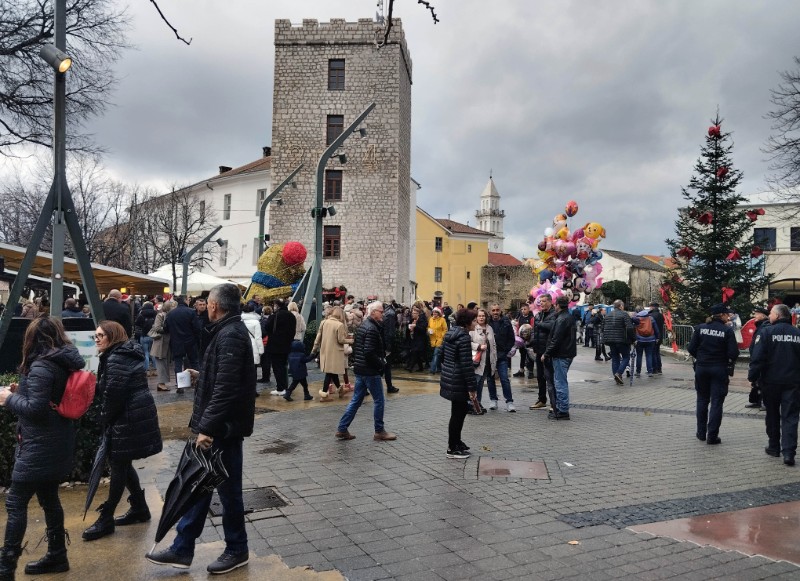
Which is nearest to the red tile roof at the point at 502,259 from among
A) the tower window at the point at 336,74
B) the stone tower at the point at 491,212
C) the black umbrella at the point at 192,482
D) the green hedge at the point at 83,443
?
the stone tower at the point at 491,212

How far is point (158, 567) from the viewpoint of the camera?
4.41 metres

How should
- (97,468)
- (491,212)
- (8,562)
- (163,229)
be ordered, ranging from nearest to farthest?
Result: (8,562), (97,468), (163,229), (491,212)

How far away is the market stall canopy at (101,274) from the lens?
18438 mm

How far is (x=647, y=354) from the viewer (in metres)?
17.0

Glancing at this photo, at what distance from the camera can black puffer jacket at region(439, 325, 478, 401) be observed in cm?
739

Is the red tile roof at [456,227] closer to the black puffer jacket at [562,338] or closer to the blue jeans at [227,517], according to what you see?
the black puffer jacket at [562,338]

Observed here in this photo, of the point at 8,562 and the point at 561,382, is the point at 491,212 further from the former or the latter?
the point at 8,562

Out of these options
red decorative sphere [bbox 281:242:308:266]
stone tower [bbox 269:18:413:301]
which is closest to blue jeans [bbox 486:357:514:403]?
red decorative sphere [bbox 281:242:308:266]

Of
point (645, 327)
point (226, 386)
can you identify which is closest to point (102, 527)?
point (226, 386)

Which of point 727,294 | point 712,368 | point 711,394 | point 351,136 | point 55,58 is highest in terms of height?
point 351,136

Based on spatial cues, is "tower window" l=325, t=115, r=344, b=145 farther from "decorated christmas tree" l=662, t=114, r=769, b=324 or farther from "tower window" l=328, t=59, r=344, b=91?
"decorated christmas tree" l=662, t=114, r=769, b=324

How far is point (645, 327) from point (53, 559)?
1485 centimetres

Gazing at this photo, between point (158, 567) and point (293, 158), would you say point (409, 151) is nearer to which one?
point (293, 158)

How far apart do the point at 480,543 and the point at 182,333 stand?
9.07m
